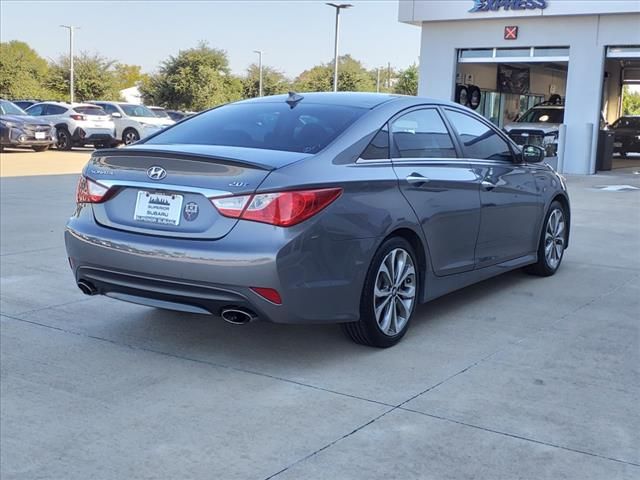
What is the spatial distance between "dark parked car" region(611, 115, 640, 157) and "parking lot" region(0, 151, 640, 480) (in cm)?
2284

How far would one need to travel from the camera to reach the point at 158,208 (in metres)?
4.40

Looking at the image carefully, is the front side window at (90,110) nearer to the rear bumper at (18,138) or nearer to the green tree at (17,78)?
the rear bumper at (18,138)

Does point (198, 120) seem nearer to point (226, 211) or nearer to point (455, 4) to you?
point (226, 211)

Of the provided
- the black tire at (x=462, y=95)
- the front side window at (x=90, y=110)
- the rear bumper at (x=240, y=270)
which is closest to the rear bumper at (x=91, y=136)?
the front side window at (x=90, y=110)

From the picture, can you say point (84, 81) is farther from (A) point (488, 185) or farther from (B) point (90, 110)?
(A) point (488, 185)

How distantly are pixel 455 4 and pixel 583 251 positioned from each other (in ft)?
47.8

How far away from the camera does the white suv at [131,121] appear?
88.1 feet

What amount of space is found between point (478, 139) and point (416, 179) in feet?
4.05

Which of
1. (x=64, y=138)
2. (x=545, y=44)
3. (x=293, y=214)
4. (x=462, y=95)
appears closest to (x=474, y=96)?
(x=462, y=95)

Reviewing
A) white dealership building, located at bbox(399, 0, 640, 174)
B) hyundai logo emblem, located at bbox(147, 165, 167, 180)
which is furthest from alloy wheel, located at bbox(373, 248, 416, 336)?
white dealership building, located at bbox(399, 0, 640, 174)

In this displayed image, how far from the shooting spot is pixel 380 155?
16.0 feet

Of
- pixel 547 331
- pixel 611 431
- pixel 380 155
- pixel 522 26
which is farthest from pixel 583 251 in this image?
pixel 522 26

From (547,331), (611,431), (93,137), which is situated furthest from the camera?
(93,137)

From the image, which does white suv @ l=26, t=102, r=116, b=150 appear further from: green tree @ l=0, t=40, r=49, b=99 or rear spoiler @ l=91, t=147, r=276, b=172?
green tree @ l=0, t=40, r=49, b=99
